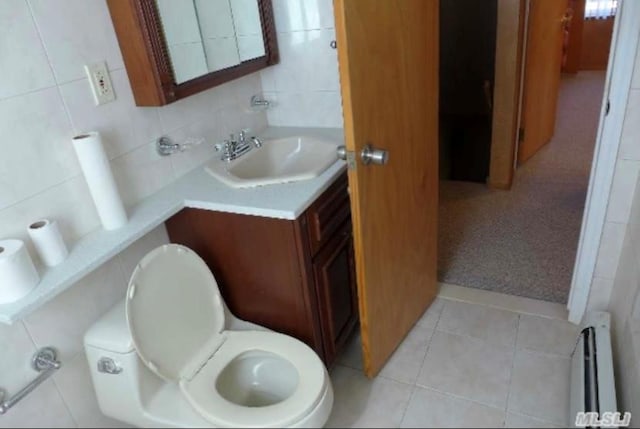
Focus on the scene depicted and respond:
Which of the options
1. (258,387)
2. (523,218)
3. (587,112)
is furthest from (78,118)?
(587,112)

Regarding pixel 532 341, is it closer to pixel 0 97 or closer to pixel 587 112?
pixel 0 97

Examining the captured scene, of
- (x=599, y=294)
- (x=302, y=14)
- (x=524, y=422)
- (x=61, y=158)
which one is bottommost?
(x=524, y=422)

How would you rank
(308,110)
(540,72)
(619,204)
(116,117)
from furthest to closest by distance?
(540,72)
(308,110)
(619,204)
(116,117)

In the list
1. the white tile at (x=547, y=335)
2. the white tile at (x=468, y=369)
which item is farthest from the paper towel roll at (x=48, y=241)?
the white tile at (x=547, y=335)

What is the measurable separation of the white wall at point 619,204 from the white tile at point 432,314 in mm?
569

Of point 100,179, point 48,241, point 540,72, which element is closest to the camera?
point 48,241

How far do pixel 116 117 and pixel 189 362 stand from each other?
76 centimetres

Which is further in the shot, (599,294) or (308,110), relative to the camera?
(308,110)

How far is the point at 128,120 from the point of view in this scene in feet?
4.53

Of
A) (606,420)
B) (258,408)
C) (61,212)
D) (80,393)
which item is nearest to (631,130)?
(606,420)

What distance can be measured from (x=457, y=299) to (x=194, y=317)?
1183 millimetres

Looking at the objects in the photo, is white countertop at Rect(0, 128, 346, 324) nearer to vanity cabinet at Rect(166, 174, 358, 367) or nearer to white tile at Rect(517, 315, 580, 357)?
vanity cabinet at Rect(166, 174, 358, 367)

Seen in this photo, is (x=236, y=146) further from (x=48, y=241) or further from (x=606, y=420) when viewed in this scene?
(x=606, y=420)

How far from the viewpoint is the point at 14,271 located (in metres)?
1.00
